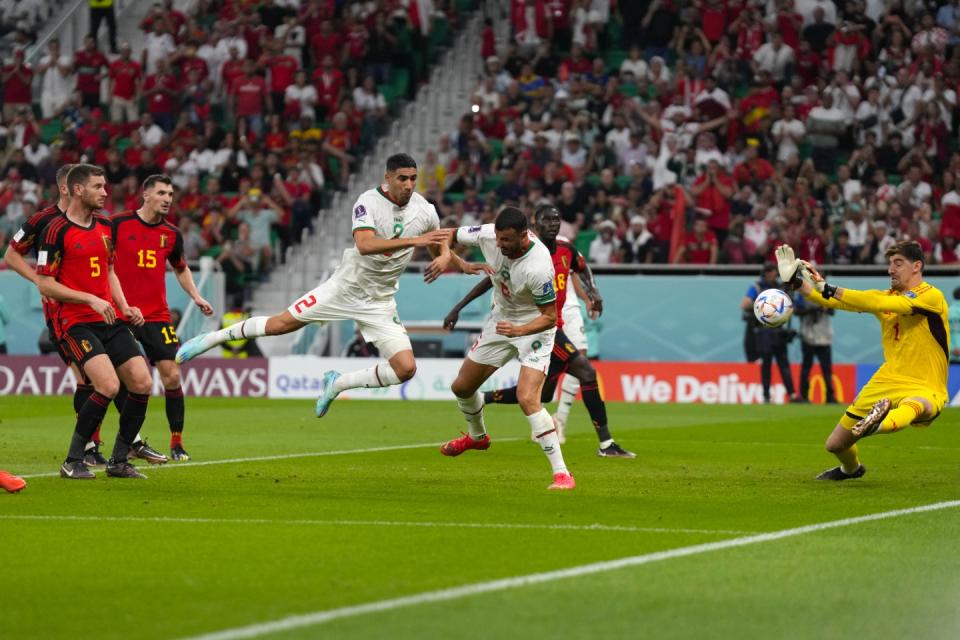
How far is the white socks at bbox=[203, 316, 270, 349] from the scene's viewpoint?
1402 cm

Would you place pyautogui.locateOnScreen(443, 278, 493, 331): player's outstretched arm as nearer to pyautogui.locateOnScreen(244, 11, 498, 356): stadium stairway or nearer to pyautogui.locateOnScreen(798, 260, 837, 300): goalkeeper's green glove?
pyautogui.locateOnScreen(798, 260, 837, 300): goalkeeper's green glove

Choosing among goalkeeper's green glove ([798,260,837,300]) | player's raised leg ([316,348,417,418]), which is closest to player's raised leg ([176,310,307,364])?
player's raised leg ([316,348,417,418])

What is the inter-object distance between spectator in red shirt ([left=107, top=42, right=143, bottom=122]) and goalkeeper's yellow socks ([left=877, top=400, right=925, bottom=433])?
2522cm

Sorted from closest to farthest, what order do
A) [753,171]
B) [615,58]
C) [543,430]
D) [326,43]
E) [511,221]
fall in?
[511,221]
[543,430]
[753,171]
[615,58]
[326,43]

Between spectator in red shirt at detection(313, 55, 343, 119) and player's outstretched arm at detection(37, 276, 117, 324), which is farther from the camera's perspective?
spectator in red shirt at detection(313, 55, 343, 119)

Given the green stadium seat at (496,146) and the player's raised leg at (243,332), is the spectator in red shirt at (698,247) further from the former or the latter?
the player's raised leg at (243,332)

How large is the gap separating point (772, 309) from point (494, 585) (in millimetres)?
5784

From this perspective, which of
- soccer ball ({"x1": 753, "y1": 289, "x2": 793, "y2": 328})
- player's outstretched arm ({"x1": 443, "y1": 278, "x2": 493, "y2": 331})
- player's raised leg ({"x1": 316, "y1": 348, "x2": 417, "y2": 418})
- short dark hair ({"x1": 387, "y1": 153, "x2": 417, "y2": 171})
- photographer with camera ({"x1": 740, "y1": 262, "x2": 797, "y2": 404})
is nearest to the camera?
soccer ball ({"x1": 753, "y1": 289, "x2": 793, "y2": 328})

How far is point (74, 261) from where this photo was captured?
12.4 meters

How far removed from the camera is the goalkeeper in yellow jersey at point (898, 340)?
12.2 m

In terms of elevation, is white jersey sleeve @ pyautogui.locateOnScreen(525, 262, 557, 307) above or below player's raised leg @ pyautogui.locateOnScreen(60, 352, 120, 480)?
above

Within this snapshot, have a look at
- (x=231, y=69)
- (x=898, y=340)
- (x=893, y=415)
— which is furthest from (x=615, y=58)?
(x=893, y=415)

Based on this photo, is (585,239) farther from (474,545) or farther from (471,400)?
(474,545)

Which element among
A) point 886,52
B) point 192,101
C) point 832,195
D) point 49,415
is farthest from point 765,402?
point 192,101
